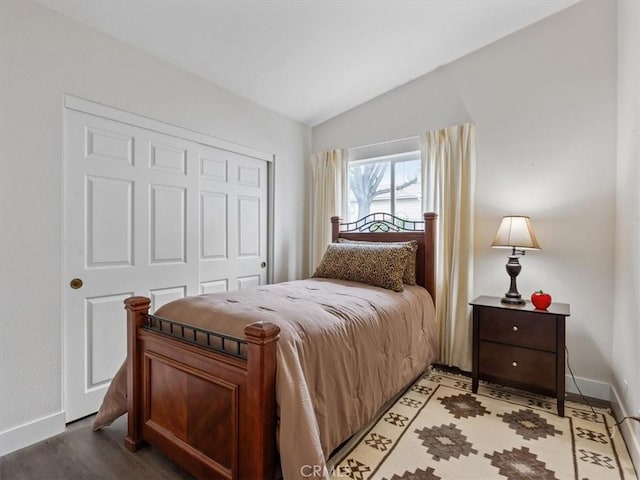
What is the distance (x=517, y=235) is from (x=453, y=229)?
2.01 ft

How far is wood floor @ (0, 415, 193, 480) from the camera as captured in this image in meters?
1.66

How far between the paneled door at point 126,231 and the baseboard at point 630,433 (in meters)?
2.96

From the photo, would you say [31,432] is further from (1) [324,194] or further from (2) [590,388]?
(2) [590,388]

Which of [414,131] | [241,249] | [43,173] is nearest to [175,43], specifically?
[43,173]

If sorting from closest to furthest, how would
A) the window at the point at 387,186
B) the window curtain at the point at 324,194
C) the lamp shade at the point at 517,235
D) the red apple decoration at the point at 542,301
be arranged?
the red apple decoration at the point at 542,301 < the lamp shade at the point at 517,235 < the window at the point at 387,186 < the window curtain at the point at 324,194

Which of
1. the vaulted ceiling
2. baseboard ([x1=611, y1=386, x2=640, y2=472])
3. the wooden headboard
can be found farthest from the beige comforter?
the vaulted ceiling

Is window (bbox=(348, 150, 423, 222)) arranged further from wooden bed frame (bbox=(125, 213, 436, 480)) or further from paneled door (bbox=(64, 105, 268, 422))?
wooden bed frame (bbox=(125, 213, 436, 480))

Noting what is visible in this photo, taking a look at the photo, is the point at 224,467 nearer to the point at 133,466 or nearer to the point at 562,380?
the point at 133,466

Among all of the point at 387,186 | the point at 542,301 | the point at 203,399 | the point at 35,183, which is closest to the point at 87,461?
the point at 203,399

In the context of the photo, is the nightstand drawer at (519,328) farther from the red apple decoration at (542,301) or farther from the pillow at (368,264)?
the pillow at (368,264)

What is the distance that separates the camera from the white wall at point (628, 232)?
6.00 ft

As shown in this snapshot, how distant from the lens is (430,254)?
300cm

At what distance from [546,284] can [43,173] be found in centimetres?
357

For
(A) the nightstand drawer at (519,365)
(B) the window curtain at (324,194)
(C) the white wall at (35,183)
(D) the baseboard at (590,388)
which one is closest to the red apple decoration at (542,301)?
(A) the nightstand drawer at (519,365)
